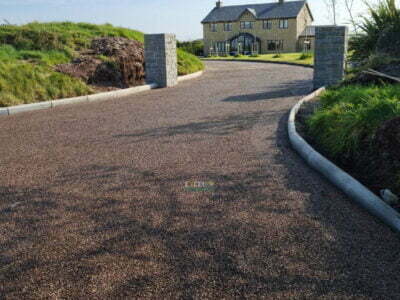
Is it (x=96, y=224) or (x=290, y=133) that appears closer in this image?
(x=96, y=224)

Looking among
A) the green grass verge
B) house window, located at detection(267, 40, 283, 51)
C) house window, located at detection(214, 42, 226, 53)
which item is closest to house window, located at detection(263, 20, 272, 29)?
house window, located at detection(267, 40, 283, 51)

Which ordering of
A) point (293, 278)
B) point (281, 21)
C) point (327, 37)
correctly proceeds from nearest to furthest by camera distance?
1. point (293, 278)
2. point (327, 37)
3. point (281, 21)

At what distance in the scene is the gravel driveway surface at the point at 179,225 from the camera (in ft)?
9.34

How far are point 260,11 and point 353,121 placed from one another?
57.6 metres

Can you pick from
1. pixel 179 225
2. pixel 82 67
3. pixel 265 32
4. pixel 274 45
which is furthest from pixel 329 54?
pixel 265 32

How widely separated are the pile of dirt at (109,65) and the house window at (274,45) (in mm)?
44331

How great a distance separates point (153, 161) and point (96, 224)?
2068mm

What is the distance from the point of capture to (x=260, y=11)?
194 feet

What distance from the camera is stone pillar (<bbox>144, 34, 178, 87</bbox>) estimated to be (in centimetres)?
1509

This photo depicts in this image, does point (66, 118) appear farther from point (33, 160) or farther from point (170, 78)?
point (170, 78)

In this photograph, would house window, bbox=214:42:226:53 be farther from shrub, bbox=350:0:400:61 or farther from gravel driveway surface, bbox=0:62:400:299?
gravel driveway surface, bbox=0:62:400:299

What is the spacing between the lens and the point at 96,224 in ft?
12.4

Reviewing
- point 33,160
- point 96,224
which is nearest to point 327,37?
point 33,160

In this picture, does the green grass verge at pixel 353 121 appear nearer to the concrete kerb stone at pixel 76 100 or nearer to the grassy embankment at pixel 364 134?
the grassy embankment at pixel 364 134
